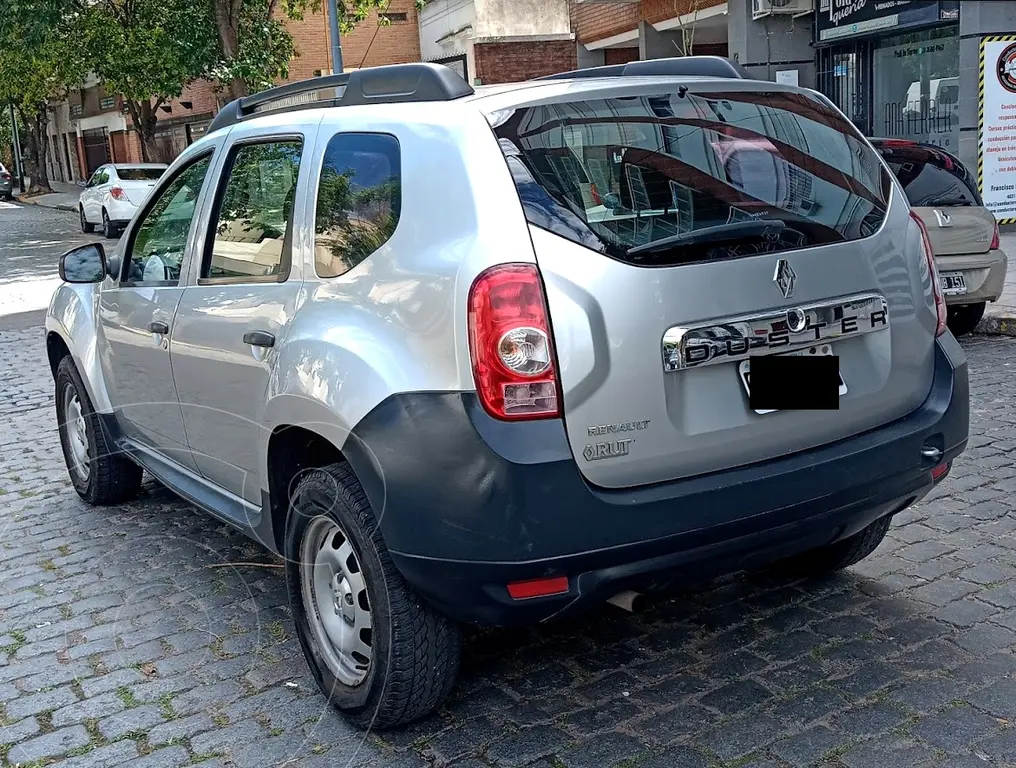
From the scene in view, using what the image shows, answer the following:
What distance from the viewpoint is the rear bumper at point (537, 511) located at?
9.62 ft

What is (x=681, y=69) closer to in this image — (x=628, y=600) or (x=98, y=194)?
(x=628, y=600)

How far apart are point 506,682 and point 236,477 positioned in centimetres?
119

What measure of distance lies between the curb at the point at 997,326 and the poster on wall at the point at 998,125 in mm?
5373

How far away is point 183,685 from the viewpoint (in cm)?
391

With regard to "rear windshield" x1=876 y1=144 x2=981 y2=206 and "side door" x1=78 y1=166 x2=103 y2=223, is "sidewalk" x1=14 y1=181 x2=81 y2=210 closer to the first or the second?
"side door" x1=78 y1=166 x2=103 y2=223

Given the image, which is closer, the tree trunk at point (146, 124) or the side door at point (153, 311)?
the side door at point (153, 311)

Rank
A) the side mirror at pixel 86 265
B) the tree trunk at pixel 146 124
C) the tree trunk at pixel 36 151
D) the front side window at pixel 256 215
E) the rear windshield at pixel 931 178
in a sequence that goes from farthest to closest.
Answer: the tree trunk at pixel 36 151
the tree trunk at pixel 146 124
the rear windshield at pixel 931 178
the side mirror at pixel 86 265
the front side window at pixel 256 215

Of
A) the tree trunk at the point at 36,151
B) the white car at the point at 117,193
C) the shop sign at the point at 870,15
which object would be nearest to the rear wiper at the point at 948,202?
the shop sign at the point at 870,15

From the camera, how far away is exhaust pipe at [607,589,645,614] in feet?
10.3

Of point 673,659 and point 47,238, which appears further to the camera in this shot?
point 47,238

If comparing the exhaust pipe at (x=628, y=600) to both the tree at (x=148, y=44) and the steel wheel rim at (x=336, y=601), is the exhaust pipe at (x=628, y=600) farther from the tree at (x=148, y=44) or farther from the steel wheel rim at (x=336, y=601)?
the tree at (x=148, y=44)

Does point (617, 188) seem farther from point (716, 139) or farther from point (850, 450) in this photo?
point (850, 450)

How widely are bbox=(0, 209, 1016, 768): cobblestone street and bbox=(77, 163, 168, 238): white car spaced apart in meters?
20.1

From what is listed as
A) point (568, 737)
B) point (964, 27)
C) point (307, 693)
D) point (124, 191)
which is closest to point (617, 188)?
point (568, 737)
